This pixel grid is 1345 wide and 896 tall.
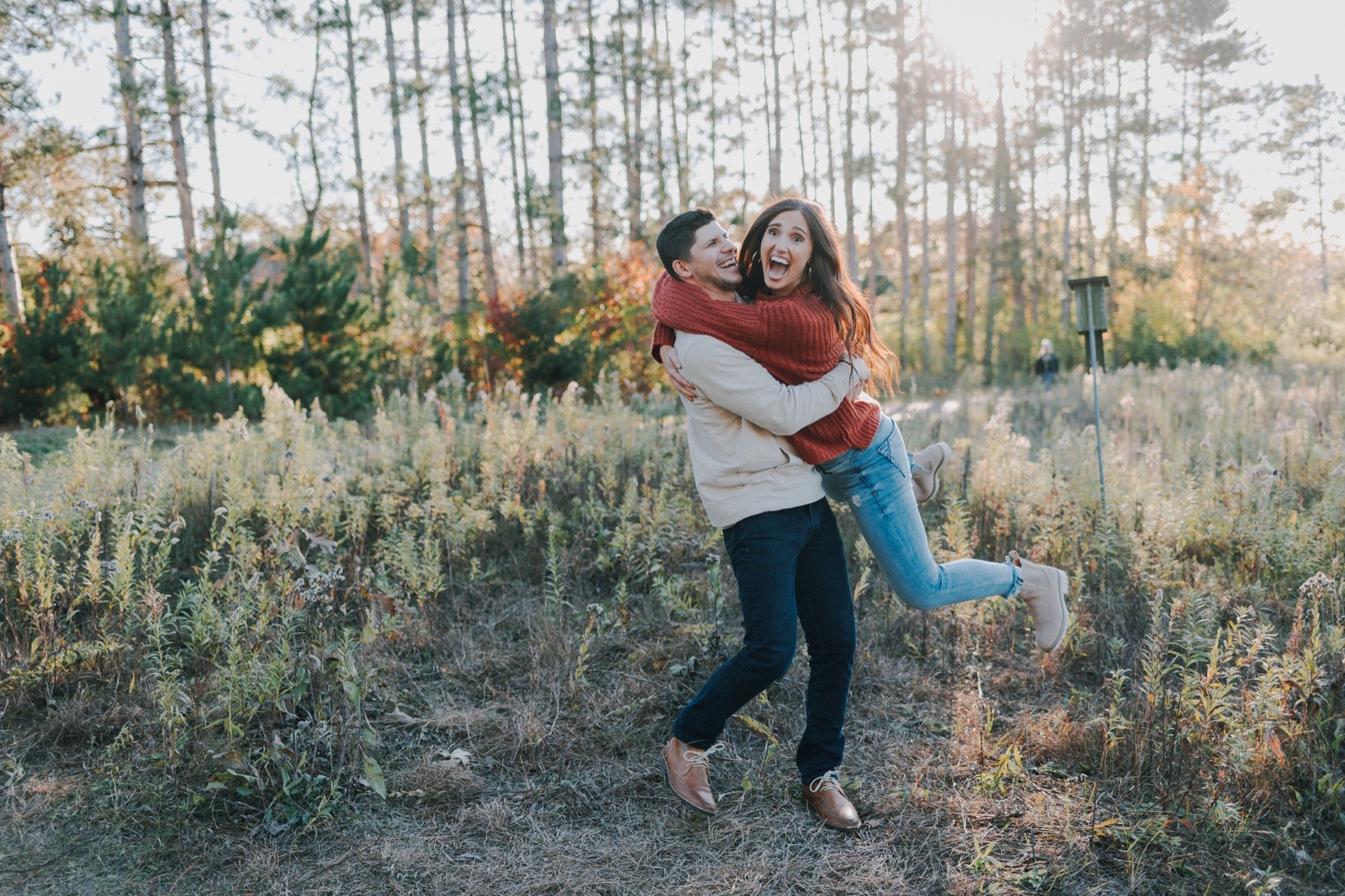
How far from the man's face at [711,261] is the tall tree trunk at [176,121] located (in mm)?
11554

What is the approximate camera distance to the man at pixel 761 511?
2.88 metres

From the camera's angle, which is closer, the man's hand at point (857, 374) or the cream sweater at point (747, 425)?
the cream sweater at point (747, 425)

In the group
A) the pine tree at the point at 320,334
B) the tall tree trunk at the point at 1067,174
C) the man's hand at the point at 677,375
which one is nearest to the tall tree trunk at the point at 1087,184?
the tall tree trunk at the point at 1067,174

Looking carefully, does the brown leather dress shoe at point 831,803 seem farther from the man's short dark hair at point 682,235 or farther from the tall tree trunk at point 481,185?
the tall tree trunk at point 481,185

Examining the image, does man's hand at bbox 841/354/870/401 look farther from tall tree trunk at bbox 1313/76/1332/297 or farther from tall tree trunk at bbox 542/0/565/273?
tall tree trunk at bbox 1313/76/1332/297

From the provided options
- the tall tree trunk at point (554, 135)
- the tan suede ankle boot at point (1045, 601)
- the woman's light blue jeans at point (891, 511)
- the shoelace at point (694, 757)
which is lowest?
the shoelace at point (694, 757)

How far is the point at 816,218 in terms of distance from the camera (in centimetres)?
306

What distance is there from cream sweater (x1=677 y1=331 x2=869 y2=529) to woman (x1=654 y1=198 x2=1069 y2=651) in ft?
0.20

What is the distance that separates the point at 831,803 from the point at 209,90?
18.8 metres

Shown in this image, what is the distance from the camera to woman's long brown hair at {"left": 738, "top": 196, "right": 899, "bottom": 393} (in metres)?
3.05

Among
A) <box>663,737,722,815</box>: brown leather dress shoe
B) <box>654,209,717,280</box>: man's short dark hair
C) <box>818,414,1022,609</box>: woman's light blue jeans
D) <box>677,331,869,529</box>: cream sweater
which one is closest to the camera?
<box>677,331,869,529</box>: cream sweater

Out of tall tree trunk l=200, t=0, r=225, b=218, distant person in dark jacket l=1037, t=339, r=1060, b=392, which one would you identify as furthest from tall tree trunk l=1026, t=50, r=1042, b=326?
tall tree trunk l=200, t=0, r=225, b=218

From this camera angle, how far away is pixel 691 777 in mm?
3240

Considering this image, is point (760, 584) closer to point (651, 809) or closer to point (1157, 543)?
point (651, 809)
